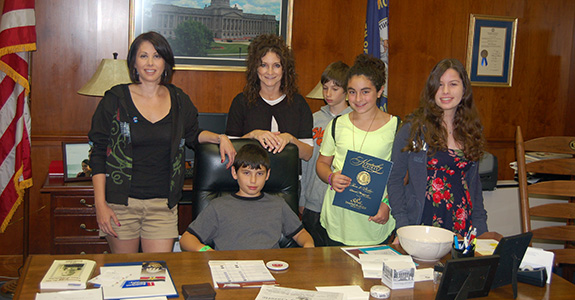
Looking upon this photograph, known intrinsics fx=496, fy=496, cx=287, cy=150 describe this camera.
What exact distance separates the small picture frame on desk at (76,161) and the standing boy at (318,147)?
1.44 metres

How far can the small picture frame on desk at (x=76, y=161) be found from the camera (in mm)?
3232

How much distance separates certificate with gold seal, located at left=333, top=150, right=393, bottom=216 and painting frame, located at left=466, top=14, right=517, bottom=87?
2.80 metres

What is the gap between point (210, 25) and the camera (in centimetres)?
393

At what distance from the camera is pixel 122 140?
218 cm

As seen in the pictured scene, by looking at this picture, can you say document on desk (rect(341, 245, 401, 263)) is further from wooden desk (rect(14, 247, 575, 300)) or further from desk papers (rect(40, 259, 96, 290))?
desk papers (rect(40, 259, 96, 290))

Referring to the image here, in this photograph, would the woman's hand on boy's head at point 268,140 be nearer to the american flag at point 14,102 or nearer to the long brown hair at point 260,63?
the long brown hair at point 260,63

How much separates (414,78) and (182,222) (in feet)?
7.99

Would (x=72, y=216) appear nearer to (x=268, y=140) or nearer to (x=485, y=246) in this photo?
(x=268, y=140)

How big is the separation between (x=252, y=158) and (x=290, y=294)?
87cm

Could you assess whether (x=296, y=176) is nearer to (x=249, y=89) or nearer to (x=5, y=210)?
(x=249, y=89)

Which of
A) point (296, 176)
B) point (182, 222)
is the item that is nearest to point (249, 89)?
point (296, 176)

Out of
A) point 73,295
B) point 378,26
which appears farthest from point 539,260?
point 378,26

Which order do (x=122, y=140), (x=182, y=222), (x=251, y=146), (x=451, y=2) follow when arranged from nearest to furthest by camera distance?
(x=122, y=140)
(x=251, y=146)
(x=182, y=222)
(x=451, y=2)

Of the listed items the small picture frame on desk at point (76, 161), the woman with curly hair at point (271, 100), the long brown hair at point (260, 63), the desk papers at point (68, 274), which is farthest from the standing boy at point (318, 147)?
the small picture frame on desk at point (76, 161)
